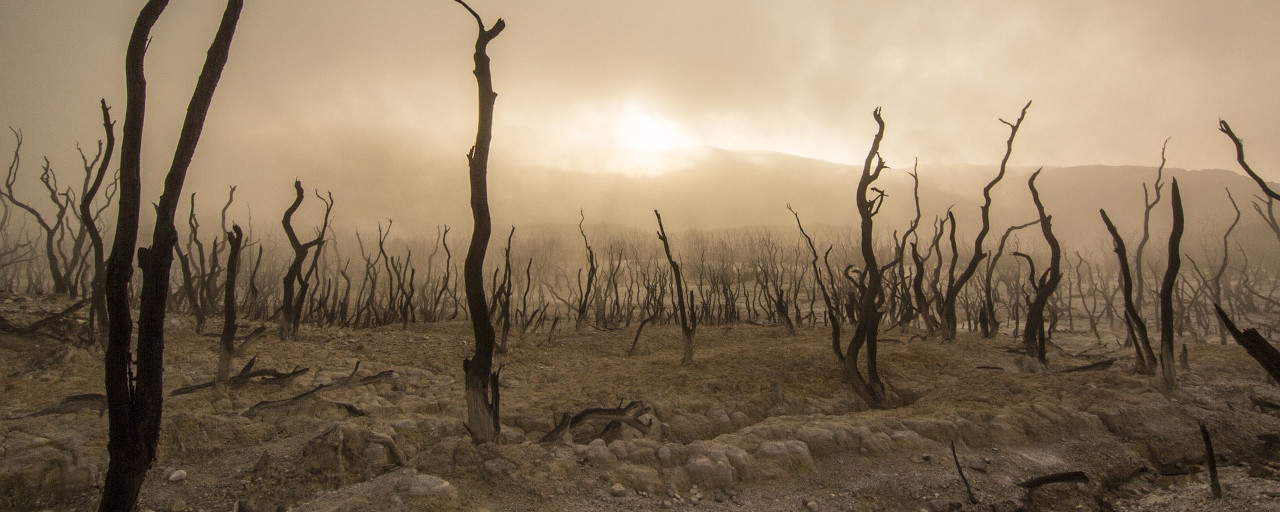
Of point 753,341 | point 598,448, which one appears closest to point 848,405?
point 598,448

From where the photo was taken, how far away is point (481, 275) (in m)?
3.67

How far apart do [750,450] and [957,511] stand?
122cm

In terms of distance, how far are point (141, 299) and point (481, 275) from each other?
1.79m

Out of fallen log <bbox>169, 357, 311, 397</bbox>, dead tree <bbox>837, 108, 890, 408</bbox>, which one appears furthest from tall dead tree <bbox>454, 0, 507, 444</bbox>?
dead tree <bbox>837, 108, 890, 408</bbox>

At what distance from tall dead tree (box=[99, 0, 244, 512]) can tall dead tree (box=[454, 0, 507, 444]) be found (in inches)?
59.7

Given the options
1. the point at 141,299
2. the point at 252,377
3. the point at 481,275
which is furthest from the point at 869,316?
the point at 252,377

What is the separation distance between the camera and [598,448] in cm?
362

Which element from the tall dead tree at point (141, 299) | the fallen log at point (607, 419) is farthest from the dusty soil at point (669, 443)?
the tall dead tree at point (141, 299)

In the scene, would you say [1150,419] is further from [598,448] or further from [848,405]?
[598,448]

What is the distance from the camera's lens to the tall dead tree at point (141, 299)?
83.7 inches

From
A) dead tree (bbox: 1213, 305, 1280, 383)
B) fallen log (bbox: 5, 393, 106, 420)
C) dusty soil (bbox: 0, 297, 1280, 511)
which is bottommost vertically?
dusty soil (bbox: 0, 297, 1280, 511)

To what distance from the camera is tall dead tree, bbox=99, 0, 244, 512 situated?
83.7 inches

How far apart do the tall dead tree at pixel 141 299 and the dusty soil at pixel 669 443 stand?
97cm

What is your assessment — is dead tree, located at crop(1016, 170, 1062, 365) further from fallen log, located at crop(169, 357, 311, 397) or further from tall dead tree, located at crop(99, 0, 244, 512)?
fallen log, located at crop(169, 357, 311, 397)
